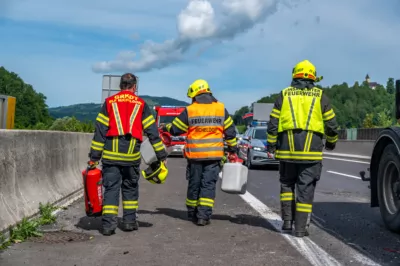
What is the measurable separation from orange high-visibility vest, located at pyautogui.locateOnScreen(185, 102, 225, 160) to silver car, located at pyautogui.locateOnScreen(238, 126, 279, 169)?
1076 cm

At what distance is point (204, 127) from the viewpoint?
795cm

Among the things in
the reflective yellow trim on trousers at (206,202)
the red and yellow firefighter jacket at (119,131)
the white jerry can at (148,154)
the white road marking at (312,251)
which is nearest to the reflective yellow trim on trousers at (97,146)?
the red and yellow firefighter jacket at (119,131)

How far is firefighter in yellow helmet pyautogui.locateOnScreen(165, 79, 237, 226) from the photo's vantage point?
26.1ft

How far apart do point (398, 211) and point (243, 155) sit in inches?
554

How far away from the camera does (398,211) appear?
689cm

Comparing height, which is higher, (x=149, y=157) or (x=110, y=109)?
(x=110, y=109)

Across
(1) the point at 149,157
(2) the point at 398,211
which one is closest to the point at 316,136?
(2) the point at 398,211

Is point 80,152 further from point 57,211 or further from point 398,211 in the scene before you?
point 398,211

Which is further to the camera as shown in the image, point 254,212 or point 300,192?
point 254,212

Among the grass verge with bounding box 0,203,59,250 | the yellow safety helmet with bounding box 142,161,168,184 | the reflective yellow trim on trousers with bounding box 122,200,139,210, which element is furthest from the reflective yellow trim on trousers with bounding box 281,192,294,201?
the grass verge with bounding box 0,203,59,250

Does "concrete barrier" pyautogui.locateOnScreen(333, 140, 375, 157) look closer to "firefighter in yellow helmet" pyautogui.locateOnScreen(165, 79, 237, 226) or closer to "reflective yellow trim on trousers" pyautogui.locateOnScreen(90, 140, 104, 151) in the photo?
"firefighter in yellow helmet" pyautogui.locateOnScreen(165, 79, 237, 226)

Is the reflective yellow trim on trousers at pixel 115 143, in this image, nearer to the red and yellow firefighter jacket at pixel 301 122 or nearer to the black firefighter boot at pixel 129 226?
the black firefighter boot at pixel 129 226

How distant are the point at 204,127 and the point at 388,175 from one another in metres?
2.43

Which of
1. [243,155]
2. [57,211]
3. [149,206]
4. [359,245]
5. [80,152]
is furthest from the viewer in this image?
[243,155]
